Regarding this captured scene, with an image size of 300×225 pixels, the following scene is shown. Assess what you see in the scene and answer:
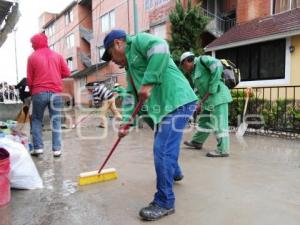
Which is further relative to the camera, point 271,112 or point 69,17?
point 69,17

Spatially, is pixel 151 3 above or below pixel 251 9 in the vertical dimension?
above

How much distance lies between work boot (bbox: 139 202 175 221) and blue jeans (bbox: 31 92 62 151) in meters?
2.65

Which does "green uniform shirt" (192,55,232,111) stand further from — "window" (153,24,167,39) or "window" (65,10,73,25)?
"window" (65,10,73,25)

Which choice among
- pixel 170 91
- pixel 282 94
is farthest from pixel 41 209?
pixel 282 94

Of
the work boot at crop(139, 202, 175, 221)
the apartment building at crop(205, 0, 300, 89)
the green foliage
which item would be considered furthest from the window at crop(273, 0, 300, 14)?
the work boot at crop(139, 202, 175, 221)

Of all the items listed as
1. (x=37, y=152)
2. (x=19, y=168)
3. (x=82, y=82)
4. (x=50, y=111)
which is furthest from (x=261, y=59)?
(x=82, y=82)

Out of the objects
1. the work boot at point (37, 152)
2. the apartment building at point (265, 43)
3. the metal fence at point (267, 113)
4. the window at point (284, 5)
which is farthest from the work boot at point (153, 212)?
the window at point (284, 5)

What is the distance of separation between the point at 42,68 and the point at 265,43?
980 cm

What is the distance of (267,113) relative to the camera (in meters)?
7.70

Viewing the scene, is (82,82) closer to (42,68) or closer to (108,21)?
(108,21)

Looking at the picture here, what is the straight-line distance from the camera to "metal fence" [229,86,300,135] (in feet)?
23.8

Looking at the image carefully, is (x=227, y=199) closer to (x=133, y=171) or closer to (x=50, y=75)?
(x=133, y=171)

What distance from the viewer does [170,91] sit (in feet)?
9.07

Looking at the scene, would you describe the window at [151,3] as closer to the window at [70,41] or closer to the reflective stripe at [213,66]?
the reflective stripe at [213,66]
